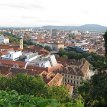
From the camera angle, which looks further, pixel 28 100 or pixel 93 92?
pixel 93 92

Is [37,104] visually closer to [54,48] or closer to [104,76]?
[104,76]

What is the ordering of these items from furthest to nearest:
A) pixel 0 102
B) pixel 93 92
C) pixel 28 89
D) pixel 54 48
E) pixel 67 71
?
pixel 54 48 < pixel 67 71 < pixel 28 89 < pixel 93 92 < pixel 0 102

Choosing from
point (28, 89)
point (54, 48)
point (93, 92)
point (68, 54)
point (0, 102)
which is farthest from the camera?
point (54, 48)

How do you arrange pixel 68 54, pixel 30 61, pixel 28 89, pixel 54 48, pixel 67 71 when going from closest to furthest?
pixel 28 89 < pixel 67 71 < pixel 30 61 < pixel 68 54 < pixel 54 48

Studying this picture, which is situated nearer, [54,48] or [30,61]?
[30,61]

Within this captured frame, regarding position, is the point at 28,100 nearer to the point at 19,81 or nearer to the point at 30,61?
the point at 19,81

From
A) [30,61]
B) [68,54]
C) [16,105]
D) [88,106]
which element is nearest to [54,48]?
[68,54]

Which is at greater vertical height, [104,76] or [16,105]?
[16,105]

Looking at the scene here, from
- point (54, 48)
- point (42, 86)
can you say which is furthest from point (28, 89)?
point (54, 48)

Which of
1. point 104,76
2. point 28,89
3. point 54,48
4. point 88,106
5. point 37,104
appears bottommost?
point 54,48
